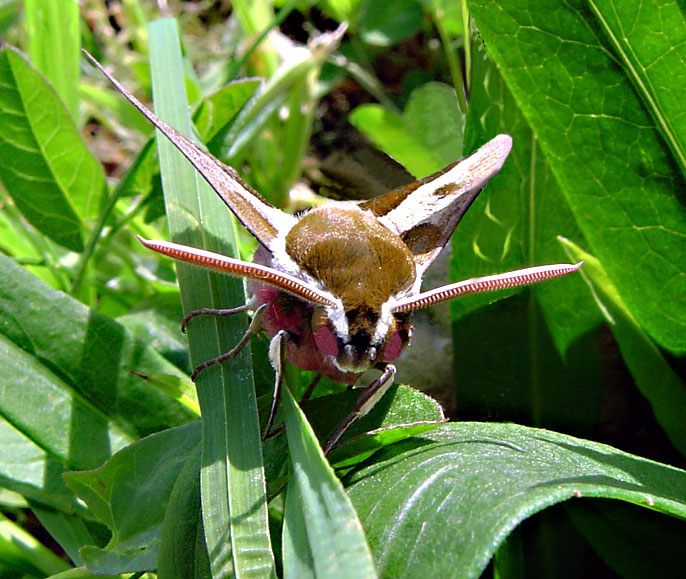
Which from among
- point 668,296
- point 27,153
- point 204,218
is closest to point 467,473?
point 668,296

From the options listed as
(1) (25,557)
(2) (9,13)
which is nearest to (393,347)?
(1) (25,557)

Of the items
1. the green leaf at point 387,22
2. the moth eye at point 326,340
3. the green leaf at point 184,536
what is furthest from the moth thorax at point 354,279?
the green leaf at point 387,22

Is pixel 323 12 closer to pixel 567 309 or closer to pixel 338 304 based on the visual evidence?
pixel 567 309

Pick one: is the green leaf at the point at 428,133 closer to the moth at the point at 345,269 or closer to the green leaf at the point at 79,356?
the moth at the point at 345,269

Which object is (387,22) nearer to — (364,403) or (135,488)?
(364,403)

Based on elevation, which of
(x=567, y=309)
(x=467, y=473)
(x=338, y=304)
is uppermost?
(x=567, y=309)

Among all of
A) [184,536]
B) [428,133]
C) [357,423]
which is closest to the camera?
[184,536]
